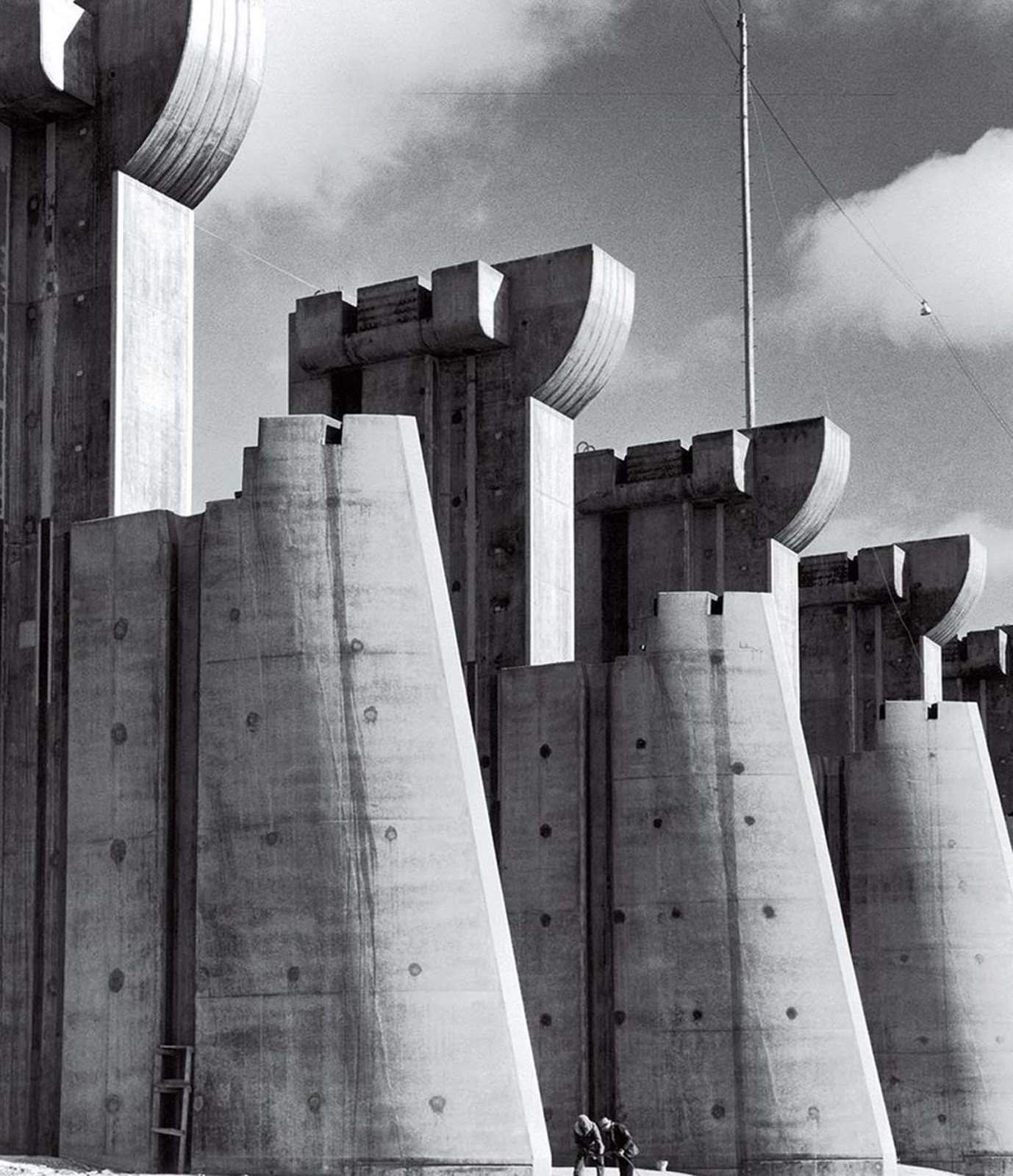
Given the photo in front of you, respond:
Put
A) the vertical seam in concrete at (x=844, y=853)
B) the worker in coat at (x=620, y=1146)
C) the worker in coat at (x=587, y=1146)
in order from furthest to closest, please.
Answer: the vertical seam in concrete at (x=844, y=853), the worker in coat at (x=620, y=1146), the worker in coat at (x=587, y=1146)

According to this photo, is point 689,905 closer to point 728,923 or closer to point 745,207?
point 728,923

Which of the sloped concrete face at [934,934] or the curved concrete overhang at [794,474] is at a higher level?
the curved concrete overhang at [794,474]

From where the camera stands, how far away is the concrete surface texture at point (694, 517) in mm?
42156

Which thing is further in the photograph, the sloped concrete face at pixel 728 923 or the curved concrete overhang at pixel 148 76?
the sloped concrete face at pixel 728 923

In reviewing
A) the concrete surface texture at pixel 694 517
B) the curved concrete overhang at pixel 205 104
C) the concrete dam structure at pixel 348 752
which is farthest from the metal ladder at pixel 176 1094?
the concrete surface texture at pixel 694 517

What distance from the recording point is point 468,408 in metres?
35.5

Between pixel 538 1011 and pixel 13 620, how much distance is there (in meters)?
11.0

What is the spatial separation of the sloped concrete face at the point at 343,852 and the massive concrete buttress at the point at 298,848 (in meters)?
0.03

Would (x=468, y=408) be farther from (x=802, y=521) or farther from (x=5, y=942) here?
(x=5, y=942)

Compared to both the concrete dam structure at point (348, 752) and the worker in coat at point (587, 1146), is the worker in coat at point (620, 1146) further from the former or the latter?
the concrete dam structure at point (348, 752)

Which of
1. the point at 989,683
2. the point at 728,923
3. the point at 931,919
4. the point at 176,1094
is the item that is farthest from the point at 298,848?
the point at 989,683

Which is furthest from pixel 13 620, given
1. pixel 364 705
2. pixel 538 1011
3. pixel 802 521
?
pixel 802 521

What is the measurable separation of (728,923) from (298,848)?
9996mm

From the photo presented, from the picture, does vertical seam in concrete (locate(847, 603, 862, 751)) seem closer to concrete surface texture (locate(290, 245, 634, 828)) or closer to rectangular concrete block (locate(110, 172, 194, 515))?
concrete surface texture (locate(290, 245, 634, 828))
